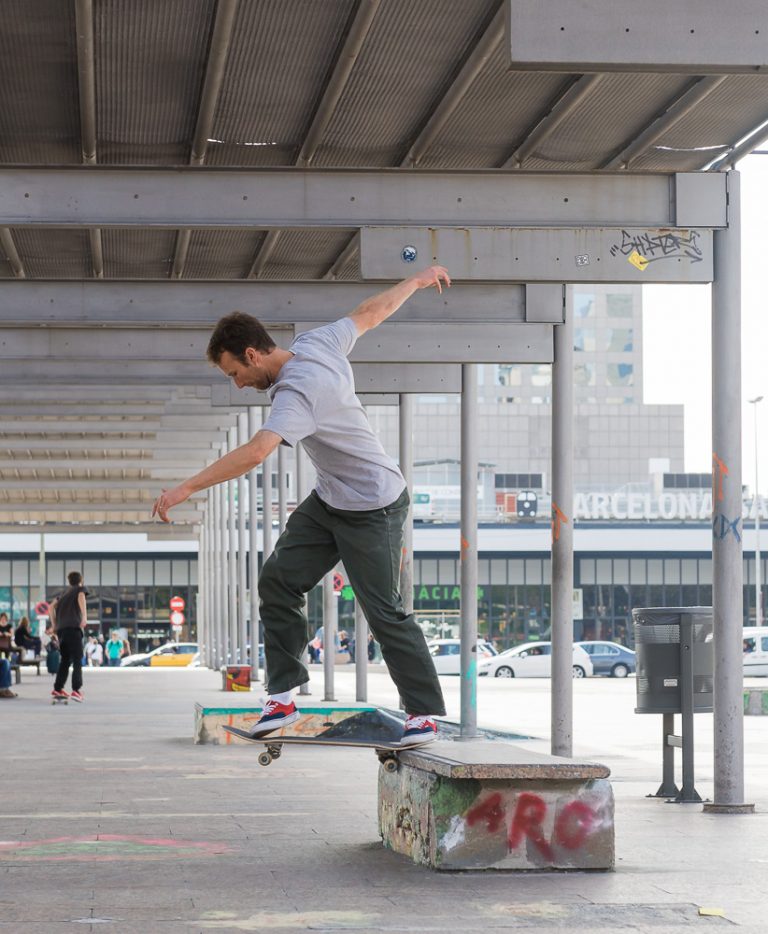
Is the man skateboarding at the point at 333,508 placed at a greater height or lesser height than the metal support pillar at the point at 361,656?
greater

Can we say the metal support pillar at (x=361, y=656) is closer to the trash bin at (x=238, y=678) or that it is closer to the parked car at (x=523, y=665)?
the trash bin at (x=238, y=678)

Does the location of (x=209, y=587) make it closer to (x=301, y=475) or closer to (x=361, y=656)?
(x=301, y=475)

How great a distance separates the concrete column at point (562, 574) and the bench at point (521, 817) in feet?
24.9

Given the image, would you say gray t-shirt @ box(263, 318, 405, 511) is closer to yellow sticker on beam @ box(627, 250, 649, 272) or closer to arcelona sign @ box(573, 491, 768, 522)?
yellow sticker on beam @ box(627, 250, 649, 272)

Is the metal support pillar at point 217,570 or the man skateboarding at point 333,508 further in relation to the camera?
the metal support pillar at point 217,570

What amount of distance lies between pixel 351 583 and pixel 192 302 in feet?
34.2

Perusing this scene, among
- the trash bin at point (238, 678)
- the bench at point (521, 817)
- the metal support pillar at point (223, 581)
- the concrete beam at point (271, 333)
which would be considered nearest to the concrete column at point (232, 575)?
the metal support pillar at point (223, 581)

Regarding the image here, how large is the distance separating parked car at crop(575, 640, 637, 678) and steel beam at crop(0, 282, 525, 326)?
38.1 m

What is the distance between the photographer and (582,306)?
128 meters

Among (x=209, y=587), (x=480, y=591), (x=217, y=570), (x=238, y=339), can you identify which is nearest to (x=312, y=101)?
(x=238, y=339)

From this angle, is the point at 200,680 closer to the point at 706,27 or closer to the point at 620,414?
the point at 706,27

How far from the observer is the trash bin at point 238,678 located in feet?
102

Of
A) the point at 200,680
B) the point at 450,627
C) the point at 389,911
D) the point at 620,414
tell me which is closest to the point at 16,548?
the point at 450,627

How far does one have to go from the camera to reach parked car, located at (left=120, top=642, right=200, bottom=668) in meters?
63.4
